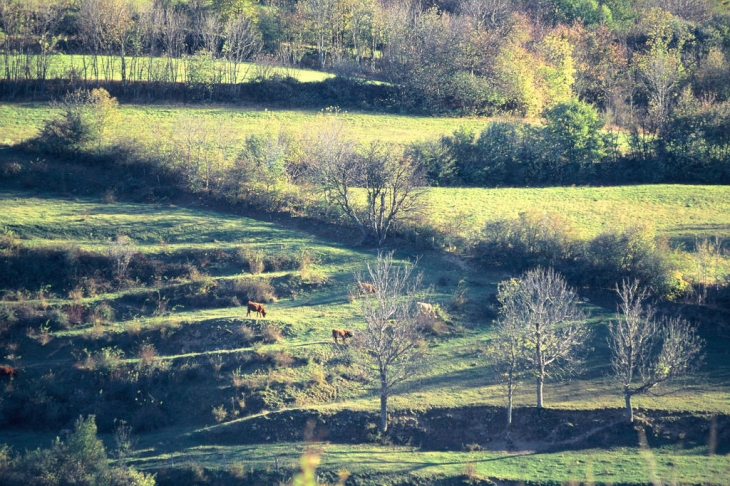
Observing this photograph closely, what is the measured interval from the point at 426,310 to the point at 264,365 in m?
11.8

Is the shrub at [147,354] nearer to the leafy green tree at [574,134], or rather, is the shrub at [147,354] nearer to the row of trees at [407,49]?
the leafy green tree at [574,134]

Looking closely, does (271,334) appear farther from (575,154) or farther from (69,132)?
(575,154)

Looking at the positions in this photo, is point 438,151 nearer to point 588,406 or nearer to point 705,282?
point 705,282

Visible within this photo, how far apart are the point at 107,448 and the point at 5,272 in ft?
62.0

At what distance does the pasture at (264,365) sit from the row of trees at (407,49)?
34.0m

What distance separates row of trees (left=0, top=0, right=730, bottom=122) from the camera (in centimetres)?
8769

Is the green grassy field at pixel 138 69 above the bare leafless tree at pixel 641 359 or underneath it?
above

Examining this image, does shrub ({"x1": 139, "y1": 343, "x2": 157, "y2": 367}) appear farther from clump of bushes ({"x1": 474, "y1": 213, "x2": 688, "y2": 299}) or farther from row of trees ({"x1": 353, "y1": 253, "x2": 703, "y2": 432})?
clump of bushes ({"x1": 474, "y1": 213, "x2": 688, "y2": 299})

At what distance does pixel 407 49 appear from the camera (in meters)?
97.5

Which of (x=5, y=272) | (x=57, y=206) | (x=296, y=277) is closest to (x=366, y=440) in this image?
(x=296, y=277)

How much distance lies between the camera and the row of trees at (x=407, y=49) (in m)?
87.7

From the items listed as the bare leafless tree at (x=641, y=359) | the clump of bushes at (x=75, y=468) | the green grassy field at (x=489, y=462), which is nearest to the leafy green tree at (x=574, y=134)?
the bare leafless tree at (x=641, y=359)

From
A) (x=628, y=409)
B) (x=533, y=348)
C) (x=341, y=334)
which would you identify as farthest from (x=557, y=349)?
(x=341, y=334)

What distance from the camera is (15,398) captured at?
43.5 meters
